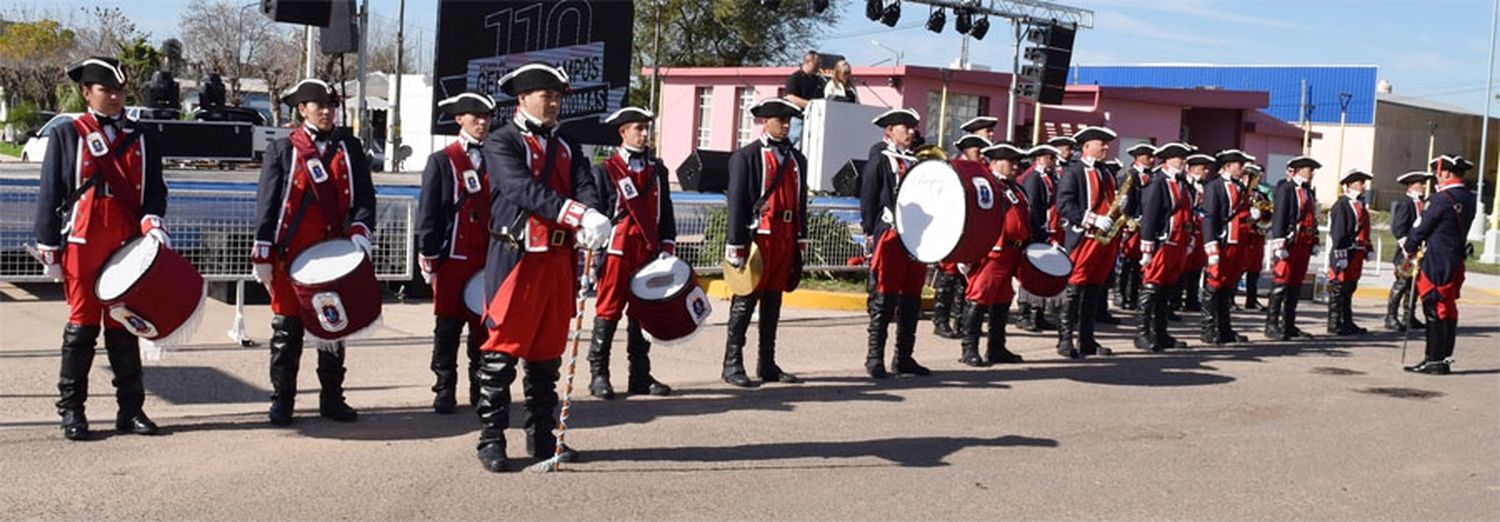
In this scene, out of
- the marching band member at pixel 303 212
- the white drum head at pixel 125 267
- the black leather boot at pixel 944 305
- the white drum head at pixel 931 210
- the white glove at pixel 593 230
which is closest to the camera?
the white glove at pixel 593 230

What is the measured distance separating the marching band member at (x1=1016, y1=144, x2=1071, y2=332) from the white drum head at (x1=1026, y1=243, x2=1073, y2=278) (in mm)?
359

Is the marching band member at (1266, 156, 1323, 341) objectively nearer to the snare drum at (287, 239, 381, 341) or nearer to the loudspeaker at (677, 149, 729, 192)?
the loudspeaker at (677, 149, 729, 192)

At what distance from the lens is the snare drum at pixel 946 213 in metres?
10.2

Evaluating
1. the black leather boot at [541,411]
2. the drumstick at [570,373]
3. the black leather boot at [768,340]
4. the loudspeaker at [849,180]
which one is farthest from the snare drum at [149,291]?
the loudspeaker at [849,180]

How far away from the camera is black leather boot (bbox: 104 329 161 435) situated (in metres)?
7.68

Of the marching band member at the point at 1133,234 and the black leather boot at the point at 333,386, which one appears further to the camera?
the marching band member at the point at 1133,234

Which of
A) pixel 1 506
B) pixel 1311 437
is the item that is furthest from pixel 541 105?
pixel 1311 437

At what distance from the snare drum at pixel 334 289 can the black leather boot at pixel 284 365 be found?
24 centimetres

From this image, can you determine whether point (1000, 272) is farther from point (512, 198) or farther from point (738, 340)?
point (512, 198)

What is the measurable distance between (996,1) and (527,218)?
25.4 metres

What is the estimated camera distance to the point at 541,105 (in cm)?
707

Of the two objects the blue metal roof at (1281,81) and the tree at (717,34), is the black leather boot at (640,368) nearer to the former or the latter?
the tree at (717,34)

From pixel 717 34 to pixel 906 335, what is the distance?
4782cm

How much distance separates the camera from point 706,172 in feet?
57.3
